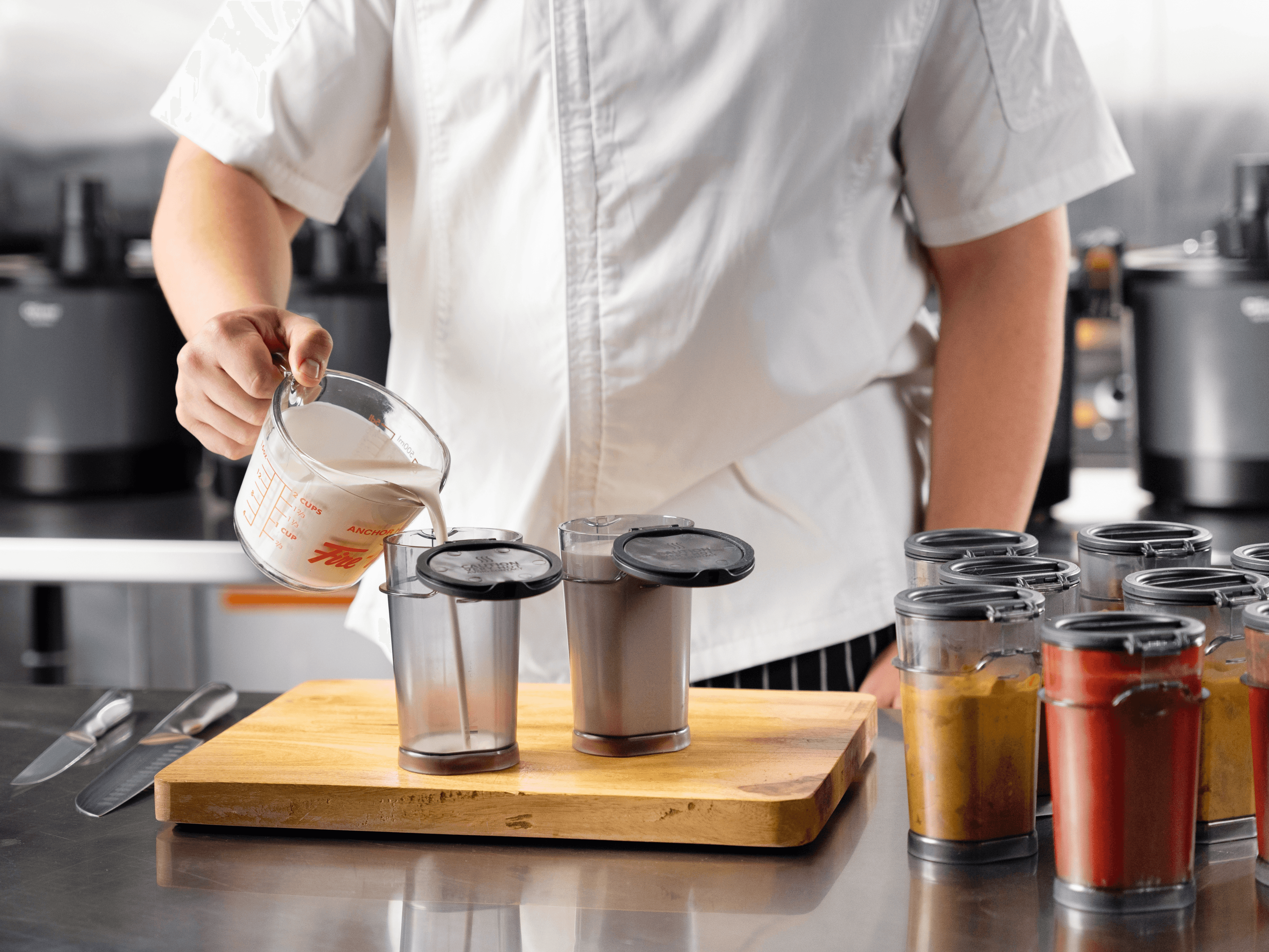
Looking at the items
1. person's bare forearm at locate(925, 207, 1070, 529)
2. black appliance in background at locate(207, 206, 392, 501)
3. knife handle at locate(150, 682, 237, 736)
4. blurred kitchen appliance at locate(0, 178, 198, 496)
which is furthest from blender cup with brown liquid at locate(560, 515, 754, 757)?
blurred kitchen appliance at locate(0, 178, 198, 496)

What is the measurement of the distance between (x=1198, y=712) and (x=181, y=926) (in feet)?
1.63

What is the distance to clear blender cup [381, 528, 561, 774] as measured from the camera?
30.9 inches

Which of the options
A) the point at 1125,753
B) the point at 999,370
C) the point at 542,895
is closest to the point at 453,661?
the point at 542,895

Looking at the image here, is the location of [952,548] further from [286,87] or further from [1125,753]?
[286,87]

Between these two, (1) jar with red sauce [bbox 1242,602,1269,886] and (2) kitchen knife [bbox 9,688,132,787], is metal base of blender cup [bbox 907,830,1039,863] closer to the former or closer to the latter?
(1) jar with red sauce [bbox 1242,602,1269,886]

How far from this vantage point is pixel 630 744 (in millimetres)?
829

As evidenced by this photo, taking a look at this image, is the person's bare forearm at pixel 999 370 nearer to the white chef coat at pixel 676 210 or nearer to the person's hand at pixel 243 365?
the white chef coat at pixel 676 210

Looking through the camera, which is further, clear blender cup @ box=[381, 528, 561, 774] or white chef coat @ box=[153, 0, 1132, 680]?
white chef coat @ box=[153, 0, 1132, 680]

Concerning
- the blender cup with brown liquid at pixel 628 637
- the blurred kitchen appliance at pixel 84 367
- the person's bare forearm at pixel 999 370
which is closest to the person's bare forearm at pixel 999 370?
the person's bare forearm at pixel 999 370

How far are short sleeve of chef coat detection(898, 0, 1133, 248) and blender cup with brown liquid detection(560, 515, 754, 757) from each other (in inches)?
19.1

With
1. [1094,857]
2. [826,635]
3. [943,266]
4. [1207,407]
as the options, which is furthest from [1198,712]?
[1207,407]

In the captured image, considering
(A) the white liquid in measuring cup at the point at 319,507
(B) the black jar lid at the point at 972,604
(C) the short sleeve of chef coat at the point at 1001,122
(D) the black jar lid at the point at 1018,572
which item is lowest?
(B) the black jar lid at the point at 972,604

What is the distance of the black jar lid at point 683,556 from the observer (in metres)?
0.75

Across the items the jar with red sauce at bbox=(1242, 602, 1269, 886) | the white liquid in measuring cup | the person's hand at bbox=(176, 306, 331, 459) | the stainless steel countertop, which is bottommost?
the stainless steel countertop
